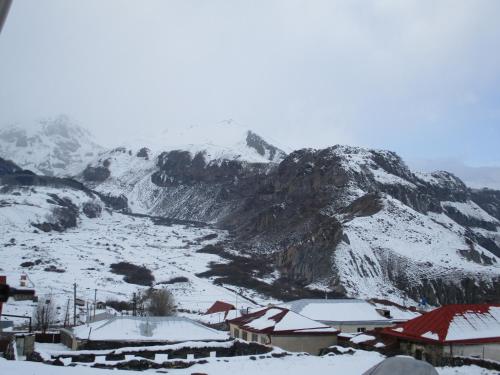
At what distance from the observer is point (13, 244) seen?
106188 mm

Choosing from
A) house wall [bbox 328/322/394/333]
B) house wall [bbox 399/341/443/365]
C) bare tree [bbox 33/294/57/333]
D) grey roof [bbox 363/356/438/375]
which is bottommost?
bare tree [bbox 33/294/57/333]

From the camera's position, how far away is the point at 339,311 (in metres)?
47.1

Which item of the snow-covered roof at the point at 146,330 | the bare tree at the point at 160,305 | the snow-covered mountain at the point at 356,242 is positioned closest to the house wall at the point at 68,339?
the snow-covered roof at the point at 146,330

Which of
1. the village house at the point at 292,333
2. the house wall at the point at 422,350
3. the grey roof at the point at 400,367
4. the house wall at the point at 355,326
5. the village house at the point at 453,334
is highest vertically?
the grey roof at the point at 400,367

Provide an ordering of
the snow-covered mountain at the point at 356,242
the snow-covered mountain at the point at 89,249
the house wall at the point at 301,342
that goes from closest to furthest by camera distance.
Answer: the house wall at the point at 301,342 → the snow-covered mountain at the point at 89,249 → the snow-covered mountain at the point at 356,242

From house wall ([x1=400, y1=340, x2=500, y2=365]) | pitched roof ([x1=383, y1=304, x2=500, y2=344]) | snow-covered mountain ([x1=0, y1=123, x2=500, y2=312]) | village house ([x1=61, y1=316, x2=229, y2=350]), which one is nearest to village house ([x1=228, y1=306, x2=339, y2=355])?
village house ([x1=61, y1=316, x2=229, y2=350])

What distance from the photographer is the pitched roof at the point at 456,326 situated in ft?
89.6

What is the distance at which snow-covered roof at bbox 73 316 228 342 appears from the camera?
3303 cm

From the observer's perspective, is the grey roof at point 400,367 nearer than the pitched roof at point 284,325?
Yes

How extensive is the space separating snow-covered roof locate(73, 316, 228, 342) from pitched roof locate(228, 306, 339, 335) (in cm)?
369

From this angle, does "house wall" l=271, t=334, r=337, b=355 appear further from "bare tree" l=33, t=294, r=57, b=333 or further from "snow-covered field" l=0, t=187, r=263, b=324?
"snow-covered field" l=0, t=187, r=263, b=324

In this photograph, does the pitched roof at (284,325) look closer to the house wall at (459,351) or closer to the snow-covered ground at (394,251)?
the house wall at (459,351)

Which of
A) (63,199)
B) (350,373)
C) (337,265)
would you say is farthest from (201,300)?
(63,199)

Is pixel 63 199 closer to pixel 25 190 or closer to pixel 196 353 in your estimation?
pixel 25 190
